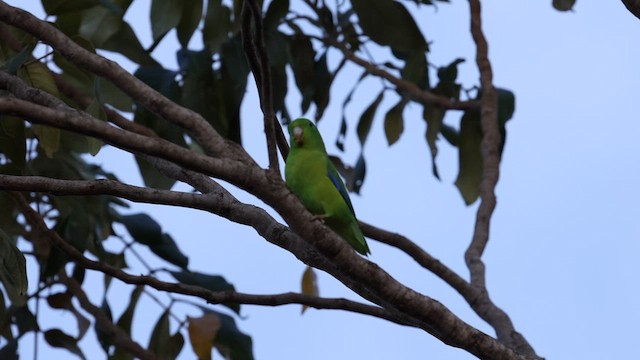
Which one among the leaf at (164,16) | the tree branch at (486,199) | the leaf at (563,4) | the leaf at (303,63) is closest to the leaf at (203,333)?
the tree branch at (486,199)

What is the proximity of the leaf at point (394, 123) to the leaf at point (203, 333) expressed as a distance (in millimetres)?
1460

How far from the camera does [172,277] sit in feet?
15.6

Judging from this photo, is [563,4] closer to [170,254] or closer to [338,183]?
[338,183]

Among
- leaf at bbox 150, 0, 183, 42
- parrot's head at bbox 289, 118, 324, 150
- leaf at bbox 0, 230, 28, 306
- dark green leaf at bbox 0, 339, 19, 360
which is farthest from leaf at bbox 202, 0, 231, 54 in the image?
leaf at bbox 0, 230, 28, 306

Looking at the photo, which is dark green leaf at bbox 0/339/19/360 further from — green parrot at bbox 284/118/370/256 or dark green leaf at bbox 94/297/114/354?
green parrot at bbox 284/118/370/256

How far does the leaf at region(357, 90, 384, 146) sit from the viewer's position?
5430 mm

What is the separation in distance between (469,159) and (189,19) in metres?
1.71

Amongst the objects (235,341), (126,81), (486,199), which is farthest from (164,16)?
(126,81)

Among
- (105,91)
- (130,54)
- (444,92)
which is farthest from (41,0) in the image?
(444,92)

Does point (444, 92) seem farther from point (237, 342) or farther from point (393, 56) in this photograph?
point (237, 342)

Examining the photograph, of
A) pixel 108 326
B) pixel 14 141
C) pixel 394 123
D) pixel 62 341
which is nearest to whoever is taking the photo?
pixel 14 141

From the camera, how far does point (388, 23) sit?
175 inches

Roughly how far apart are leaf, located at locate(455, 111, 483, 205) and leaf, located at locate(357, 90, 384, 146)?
50cm

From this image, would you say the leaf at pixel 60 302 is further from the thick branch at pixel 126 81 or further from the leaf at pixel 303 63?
the thick branch at pixel 126 81
